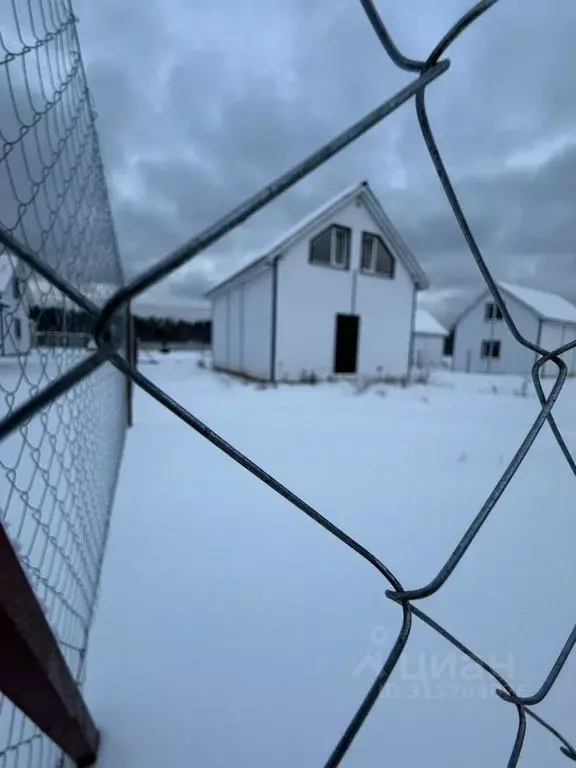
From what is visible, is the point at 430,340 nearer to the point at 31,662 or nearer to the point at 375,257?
the point at 375,257

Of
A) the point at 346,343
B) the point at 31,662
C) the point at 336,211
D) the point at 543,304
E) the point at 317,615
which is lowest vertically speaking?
the point at 317,615

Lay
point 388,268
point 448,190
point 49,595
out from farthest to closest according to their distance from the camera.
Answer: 1. point 388,268
2. point 49,595
3. point 448,190

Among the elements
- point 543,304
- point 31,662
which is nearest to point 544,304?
point 543,304

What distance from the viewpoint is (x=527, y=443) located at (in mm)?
547

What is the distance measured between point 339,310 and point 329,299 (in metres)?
0.37

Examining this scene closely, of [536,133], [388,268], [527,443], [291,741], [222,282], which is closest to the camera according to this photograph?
[527,443]

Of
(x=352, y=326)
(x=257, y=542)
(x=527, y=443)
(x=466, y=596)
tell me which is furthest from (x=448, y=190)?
(x=352, y=326)

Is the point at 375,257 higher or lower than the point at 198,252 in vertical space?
higher

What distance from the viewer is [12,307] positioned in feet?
1.94

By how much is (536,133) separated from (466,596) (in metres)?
1.44

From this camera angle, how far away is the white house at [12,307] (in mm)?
541

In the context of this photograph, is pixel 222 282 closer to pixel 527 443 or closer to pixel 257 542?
pixel 257 542

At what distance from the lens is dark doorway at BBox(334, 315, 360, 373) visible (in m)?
9.09

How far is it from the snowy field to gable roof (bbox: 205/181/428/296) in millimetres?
5962
